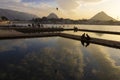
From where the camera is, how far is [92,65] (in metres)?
14.9

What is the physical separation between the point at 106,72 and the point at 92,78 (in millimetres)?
2091

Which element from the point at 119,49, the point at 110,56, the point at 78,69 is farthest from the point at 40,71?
the point at 119,49

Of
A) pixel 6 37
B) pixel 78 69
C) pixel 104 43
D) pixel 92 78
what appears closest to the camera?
pixel 92 78

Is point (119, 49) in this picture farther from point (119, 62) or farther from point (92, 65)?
point (92, 65)

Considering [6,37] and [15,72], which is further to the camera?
[6,37]

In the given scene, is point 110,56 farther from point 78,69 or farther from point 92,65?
point 78,69

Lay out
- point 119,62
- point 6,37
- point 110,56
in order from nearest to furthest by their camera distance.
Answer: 1. point 119,62
2. point 110,56
3. point 6,37

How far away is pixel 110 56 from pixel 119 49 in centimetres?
382

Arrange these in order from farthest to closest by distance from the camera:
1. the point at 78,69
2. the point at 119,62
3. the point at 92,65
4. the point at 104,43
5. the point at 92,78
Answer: the point at 104,43, the point at 119,62, the point at 92,65, the point at 78,69, the point at 92,78

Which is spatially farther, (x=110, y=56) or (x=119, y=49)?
(x=119, y=49)

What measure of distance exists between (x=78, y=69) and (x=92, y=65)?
1.90 metres

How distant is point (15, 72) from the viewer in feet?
41.3

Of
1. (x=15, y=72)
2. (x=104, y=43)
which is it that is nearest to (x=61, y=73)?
(x=15, y=72)

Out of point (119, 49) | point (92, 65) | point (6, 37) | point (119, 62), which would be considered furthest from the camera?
point (6, 37)
